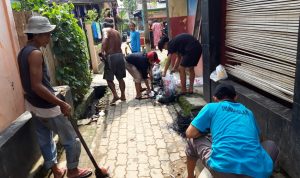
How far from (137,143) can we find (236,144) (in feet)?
8.79

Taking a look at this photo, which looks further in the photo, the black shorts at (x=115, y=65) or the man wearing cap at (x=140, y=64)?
the man wearing cap at (x=140, y=64)

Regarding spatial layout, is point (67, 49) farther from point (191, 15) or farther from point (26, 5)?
point (191, 15)

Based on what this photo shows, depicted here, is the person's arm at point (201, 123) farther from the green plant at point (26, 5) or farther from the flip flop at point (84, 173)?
the green plant at point (26, 5)

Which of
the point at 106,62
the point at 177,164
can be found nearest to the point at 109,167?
the point at 177,164

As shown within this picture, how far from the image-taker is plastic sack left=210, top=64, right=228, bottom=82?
209 inches

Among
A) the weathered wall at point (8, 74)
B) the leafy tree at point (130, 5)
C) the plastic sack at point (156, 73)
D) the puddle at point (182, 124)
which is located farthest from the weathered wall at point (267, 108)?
the leafy tree at point (130, 5)

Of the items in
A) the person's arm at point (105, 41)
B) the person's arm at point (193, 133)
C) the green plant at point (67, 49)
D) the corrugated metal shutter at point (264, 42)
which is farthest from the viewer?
the person's arm at point (105, 41)

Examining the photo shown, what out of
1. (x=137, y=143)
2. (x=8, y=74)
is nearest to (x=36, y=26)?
(x=8, y=74)

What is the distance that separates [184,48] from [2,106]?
4139 millimetres

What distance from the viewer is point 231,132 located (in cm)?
258

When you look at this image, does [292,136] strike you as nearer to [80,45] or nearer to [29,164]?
[29,164]

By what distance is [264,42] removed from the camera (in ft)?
12.9

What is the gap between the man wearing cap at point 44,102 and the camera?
3123 millimetres

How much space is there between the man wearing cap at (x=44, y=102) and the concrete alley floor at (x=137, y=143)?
0.65 metres
